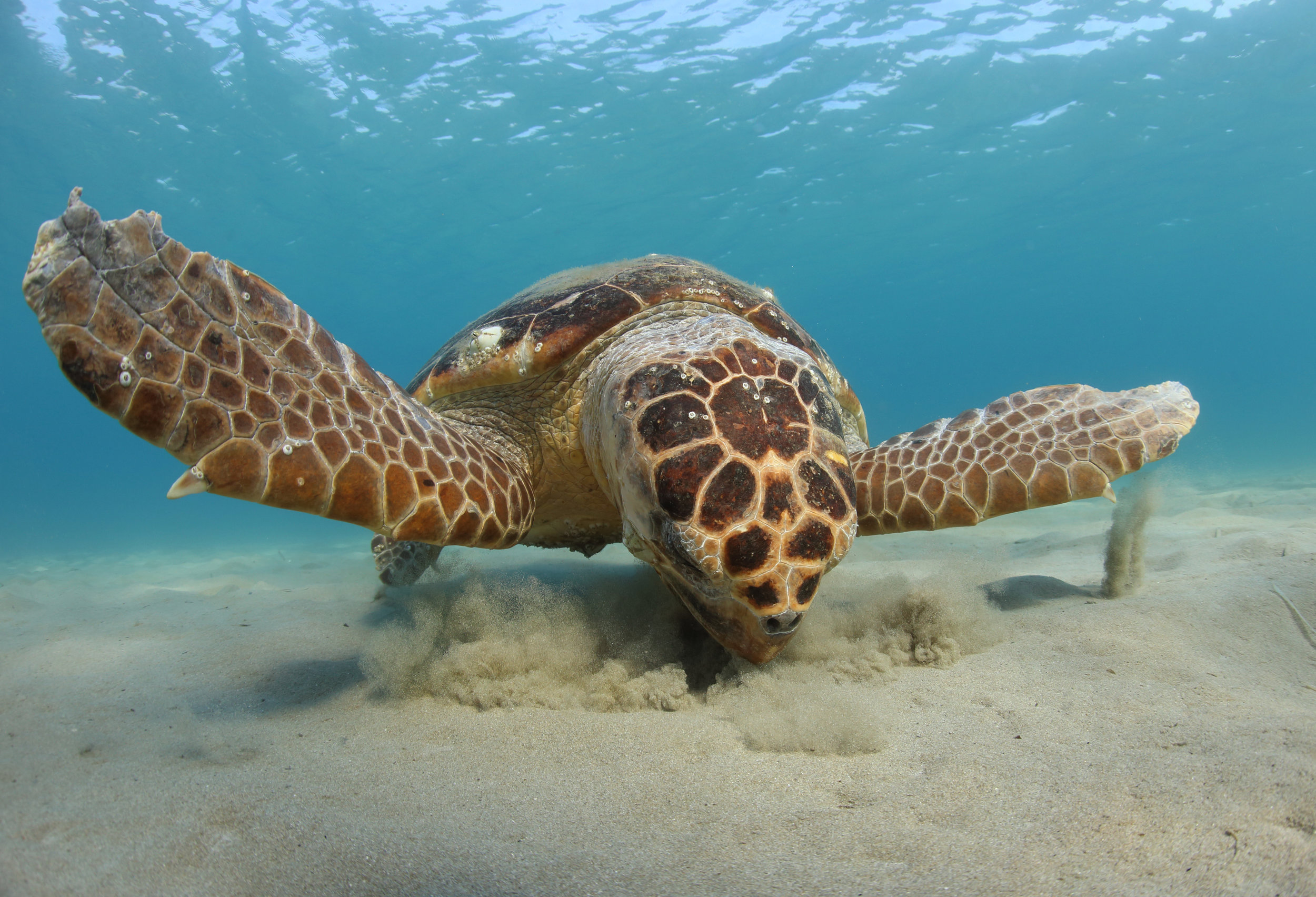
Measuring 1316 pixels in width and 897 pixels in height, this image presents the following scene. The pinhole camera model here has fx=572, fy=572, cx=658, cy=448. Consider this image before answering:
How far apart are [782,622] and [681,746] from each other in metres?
0.52

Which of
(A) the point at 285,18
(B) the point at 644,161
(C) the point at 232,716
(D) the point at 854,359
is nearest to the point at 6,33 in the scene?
(A) the point at 285,18

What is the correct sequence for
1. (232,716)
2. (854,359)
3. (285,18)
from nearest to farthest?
1. (232,716)
2. (285,18)
3. (854,359)

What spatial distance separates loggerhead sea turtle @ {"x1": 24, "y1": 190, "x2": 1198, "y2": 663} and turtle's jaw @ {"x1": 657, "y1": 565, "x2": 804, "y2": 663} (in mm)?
12

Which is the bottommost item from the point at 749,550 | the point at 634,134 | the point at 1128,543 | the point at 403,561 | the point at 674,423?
the point at 403,561

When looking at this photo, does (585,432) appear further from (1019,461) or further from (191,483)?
(1019,461)

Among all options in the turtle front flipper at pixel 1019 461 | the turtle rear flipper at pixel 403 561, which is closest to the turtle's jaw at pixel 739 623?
A: the turtle front flipper at pixel 1019 461

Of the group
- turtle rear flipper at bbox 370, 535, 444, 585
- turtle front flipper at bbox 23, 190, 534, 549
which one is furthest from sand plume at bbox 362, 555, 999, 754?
turtle rear flipper at bbox 370, 535, 444, 585

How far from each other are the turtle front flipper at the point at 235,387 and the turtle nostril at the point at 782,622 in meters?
1.29

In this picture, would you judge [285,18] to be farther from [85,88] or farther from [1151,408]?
[1151,408]

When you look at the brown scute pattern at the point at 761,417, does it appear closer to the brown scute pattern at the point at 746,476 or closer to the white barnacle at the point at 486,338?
the brown scute pattern at the point at 746,476

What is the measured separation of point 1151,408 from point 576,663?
3.23 meters

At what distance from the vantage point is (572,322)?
338 cm

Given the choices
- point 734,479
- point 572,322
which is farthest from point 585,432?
point 734,479

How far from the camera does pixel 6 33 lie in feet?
60.2
